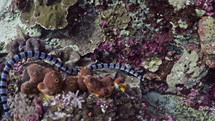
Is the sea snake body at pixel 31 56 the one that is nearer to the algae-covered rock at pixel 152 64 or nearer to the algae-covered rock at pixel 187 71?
the algae-covered rock at pixel 152 64

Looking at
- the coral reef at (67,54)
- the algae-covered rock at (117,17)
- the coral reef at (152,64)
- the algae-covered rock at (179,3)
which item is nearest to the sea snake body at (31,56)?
the coral reef at (67,54)

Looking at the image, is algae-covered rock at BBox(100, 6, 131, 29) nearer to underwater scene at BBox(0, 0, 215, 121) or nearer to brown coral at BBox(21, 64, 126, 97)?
underwater scene at BBox(0, 0, 215, 121)

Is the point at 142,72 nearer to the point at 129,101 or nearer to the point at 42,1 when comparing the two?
the point at 129,101

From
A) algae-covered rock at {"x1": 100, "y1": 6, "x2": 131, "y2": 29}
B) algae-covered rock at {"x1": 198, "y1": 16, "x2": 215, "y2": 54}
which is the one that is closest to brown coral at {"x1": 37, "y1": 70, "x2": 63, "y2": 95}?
algae-covered rock at {"x1": 100, "y1": 6, "x2": 131, "y2": 29}

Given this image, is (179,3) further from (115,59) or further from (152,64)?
(115,59)

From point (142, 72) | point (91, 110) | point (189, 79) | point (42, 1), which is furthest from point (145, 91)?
point (42, 1)

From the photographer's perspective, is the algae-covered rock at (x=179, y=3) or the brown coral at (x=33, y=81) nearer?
the brown coral at (x=33, y=81)

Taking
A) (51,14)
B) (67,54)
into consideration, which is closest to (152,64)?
(67,54)
